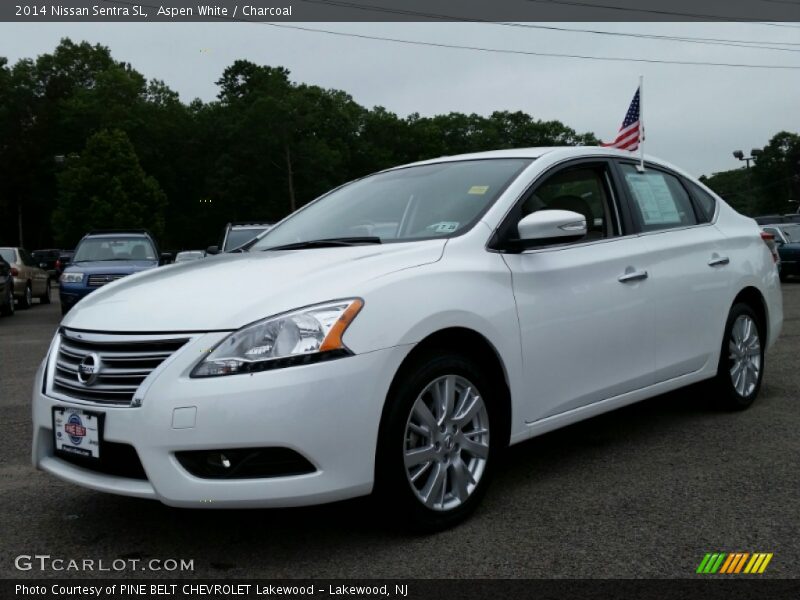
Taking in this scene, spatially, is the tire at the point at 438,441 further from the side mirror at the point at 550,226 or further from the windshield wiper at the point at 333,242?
the windshield wiper at the point at 333,242

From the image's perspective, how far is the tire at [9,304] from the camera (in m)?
18.2

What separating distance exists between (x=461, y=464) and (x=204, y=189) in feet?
234

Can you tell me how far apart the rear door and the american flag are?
0.33 m

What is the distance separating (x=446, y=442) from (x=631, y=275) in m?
1.60

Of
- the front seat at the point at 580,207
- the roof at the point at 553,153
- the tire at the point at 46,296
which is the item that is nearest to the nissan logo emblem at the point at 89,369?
the roof at the point at 553,153

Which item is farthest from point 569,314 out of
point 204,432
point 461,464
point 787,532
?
point 204,432

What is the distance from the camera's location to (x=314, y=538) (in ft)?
11.8

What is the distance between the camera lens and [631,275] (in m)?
4.66

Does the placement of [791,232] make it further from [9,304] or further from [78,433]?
[78,433]

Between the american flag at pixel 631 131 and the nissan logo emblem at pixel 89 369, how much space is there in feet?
11.6

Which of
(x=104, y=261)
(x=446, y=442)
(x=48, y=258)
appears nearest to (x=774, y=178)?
(x=48, y=258)

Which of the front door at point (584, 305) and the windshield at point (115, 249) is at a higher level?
the front door at point (584, 305)

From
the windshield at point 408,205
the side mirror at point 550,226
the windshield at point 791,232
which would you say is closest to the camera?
the side mirror at point 550,226
